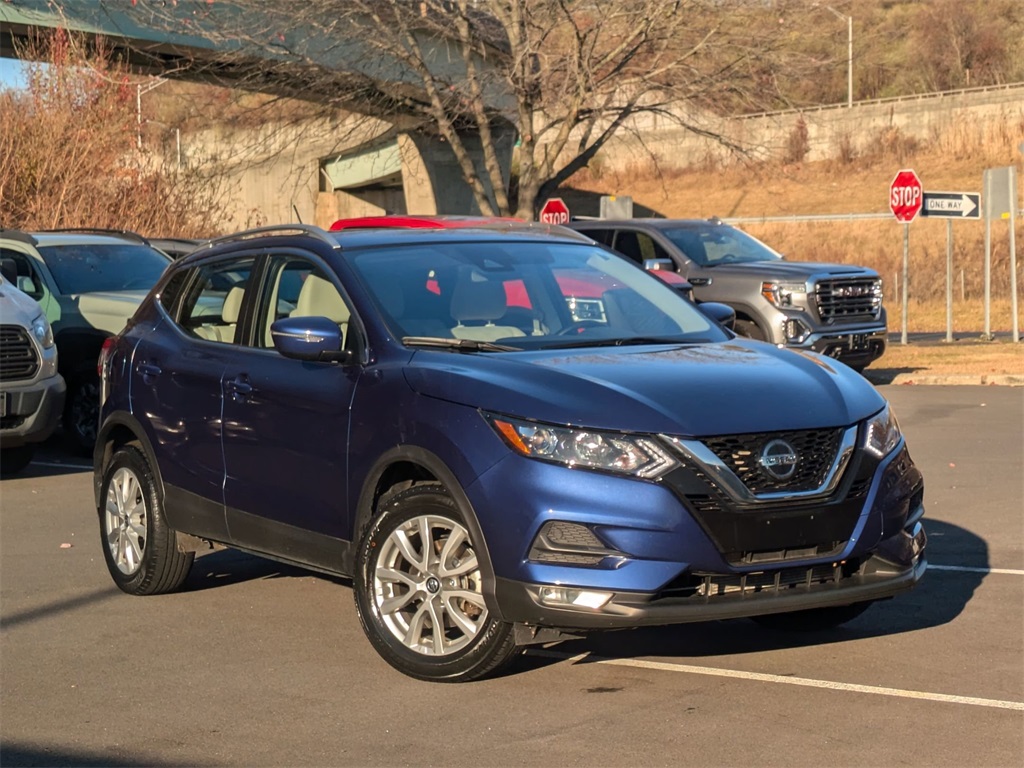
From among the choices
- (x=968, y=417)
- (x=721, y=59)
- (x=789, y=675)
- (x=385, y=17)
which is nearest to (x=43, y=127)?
(x=385, y=17)

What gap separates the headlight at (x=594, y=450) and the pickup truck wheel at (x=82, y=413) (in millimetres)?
9409

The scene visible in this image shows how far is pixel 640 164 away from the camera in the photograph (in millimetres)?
80500

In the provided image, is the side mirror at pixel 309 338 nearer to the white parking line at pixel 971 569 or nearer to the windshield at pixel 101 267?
the white parking line at pixel 971 569

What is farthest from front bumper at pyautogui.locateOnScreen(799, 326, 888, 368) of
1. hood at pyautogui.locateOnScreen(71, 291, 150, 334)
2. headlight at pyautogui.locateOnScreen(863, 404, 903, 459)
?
headlight at pyautogui.locateOnScreen(863, 404, 903, 459)

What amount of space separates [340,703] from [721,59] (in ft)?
76.2

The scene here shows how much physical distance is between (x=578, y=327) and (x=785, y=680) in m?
1.79

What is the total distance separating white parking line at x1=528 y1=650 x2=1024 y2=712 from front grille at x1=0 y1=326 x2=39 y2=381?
7.17 m

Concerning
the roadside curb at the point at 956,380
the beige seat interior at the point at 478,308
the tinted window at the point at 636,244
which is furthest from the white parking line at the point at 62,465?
the roadside curb at the point at 956,380

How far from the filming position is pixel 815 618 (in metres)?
6.74

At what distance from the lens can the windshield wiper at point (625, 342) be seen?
6.52 metres

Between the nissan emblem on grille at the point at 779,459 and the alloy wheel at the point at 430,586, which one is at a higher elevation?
the nissan emblem on grille at the point at 779,459

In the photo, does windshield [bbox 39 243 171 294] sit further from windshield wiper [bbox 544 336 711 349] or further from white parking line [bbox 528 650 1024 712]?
white parking line [bbox 528 650 1024 712]

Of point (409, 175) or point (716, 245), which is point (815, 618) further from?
point (409, 175)

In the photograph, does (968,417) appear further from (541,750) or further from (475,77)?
(475,77)
